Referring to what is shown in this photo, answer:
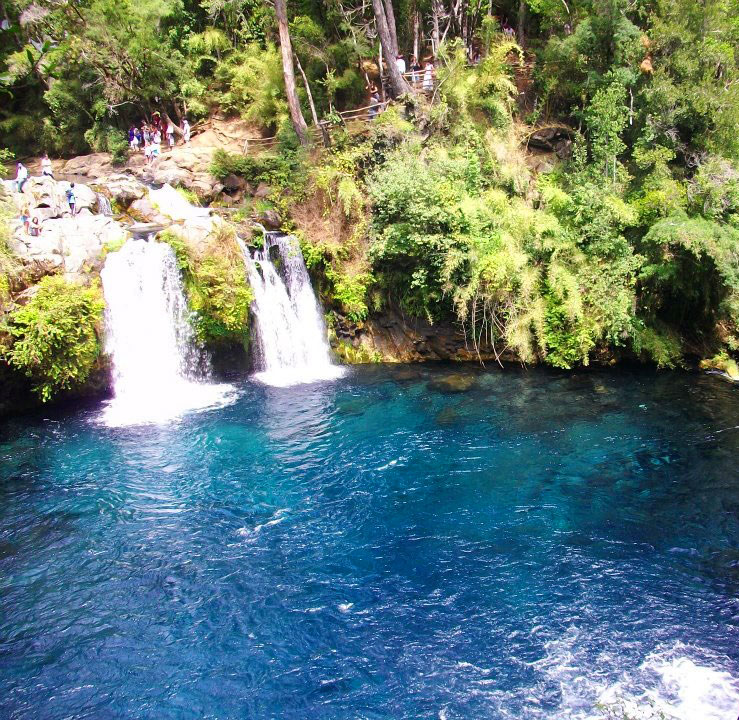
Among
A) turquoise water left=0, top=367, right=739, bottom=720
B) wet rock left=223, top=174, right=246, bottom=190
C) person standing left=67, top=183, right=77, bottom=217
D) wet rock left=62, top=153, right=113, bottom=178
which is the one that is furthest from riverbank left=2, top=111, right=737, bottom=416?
wet rock left=62, top=153, right=113, bottom=178

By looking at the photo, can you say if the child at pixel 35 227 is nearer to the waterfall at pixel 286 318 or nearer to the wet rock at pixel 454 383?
the waterfall at pixel 286 318

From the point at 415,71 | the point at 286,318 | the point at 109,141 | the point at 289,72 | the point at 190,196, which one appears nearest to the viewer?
the point at 286,318

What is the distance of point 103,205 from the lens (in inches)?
886

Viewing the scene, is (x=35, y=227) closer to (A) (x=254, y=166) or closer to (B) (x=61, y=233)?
(B) (x=61, y=233)

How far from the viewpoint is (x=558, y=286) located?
60.5 ft

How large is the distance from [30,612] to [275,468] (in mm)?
5818

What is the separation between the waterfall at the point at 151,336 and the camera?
62.3ft

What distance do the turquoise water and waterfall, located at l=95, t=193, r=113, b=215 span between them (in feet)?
29.8

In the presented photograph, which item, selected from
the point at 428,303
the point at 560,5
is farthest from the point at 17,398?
the point at 560,5

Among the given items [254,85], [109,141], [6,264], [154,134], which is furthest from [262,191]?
[109,141]

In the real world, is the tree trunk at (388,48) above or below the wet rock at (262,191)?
above

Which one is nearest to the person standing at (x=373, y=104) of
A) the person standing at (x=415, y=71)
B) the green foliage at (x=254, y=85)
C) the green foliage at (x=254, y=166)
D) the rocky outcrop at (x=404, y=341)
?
the person standing at (x=415, y=71)

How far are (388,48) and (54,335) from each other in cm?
1706

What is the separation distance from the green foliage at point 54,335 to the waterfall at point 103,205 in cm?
561
